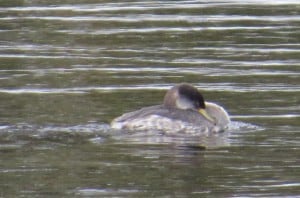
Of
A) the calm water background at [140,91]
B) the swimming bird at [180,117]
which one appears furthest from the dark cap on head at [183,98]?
the calm water background at [140,91]

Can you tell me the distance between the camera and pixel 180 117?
15789mm

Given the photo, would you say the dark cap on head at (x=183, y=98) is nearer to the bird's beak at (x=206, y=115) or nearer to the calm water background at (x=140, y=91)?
the bird's beak at (x=206, y=115)

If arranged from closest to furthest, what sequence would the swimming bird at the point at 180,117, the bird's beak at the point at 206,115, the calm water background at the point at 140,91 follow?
1. the calm water background at the point at 140,91
2. the swimming bird at the point at 180,117
3. the bird's beak at the point at 206,115

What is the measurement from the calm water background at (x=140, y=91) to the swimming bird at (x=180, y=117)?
201 mm

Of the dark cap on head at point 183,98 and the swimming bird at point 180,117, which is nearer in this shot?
the swimming bird at point 180,117

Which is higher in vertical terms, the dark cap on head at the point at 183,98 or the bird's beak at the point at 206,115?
the dark cap on head at the point at 183,98

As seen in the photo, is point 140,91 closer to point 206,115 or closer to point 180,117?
point 206,115

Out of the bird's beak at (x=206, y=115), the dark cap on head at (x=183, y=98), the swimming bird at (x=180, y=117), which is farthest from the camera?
the dark cap on head at (x=183, y=98)

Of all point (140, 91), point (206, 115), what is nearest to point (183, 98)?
point (206, 115)

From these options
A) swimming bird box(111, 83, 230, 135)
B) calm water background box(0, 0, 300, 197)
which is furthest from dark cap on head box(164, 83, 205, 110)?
calm water background box(0, 0, 300, 197)

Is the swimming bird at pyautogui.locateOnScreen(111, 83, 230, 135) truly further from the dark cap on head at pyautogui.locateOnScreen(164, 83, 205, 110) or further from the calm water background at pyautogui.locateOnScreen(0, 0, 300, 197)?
the calm water background at pyautogui.locateOnScreen(0, 0, 300, 197)

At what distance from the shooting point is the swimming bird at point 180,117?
15.3 m

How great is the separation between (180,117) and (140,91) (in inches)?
87.5

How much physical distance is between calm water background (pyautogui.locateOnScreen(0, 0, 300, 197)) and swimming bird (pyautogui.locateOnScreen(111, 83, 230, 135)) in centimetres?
20
